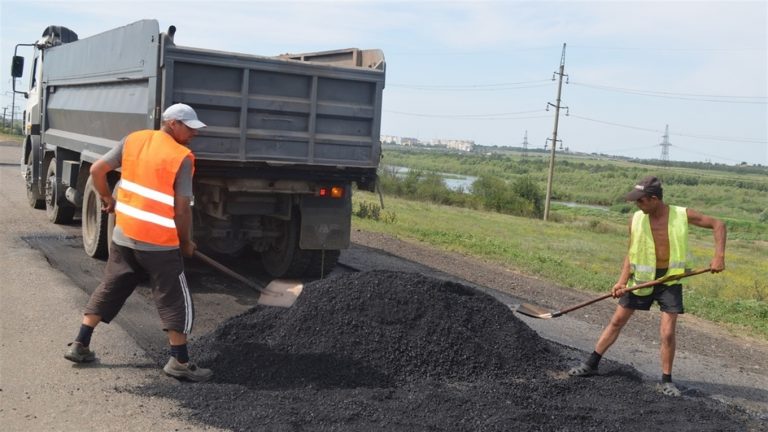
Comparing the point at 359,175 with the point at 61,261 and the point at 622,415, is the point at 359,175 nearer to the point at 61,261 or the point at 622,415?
the point at 61,261

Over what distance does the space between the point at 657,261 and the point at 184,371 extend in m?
3.52

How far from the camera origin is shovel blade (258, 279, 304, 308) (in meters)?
6.68

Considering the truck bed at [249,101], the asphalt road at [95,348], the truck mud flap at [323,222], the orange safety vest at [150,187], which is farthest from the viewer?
the truck mud flap at [323,222]

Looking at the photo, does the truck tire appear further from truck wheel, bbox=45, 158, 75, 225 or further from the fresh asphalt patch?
truck wheel, bbox=45, 158, 75, 225

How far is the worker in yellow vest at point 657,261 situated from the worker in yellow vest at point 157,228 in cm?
301

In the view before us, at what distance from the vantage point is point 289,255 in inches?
352

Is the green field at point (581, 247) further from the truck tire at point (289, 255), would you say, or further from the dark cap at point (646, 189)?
the truck tire at point (289, 255)

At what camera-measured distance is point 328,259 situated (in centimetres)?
923

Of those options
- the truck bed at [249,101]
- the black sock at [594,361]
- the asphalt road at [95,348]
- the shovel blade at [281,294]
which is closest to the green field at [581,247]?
the asphalt road at [95,348]

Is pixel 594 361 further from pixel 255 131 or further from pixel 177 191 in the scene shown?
pixel 255 131

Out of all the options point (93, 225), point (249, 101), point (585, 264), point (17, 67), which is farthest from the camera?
point (585, 264)

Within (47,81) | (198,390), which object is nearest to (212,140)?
(198,390)

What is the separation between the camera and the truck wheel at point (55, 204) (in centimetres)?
1173

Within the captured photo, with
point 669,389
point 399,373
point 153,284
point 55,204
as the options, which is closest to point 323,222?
point 399,373
